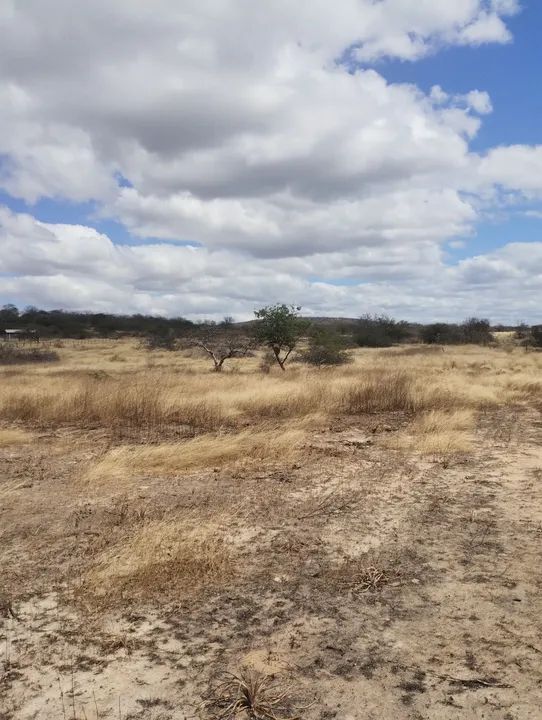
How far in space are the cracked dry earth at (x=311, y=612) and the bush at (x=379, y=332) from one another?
4904 centimetres

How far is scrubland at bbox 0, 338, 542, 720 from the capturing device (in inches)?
120

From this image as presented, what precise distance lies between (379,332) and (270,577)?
5506cm

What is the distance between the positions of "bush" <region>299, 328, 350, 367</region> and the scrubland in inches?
865

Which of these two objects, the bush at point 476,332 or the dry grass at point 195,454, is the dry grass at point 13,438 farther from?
the bush at point 476,332

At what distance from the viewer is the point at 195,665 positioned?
Result: 3275 mm

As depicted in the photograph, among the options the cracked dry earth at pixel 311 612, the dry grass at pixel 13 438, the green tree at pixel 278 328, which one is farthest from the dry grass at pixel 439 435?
the green tree at pixel 278 328

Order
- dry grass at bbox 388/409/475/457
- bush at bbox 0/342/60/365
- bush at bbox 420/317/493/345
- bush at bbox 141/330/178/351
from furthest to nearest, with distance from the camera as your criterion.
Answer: bush at bbox 420/317/493/345, bush at bbox 141/330/178/351, bush at bbox 0/342/60/365, dry grass at bbox 388/409/475/457

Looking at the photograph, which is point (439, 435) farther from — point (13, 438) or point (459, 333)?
point (459, 333)

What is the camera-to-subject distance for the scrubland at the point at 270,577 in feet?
9.98

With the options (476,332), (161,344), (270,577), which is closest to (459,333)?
(476,332)

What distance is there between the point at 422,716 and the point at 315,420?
9382 mm

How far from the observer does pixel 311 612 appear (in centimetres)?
390

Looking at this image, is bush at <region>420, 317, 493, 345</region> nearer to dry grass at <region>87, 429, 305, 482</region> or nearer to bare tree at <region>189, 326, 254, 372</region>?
bare tree at <region>189, 326, 254, 372</region>

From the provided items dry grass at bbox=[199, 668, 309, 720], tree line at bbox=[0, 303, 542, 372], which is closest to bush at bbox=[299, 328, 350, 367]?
tree line at bbox=[0, 303, 542, 372]
